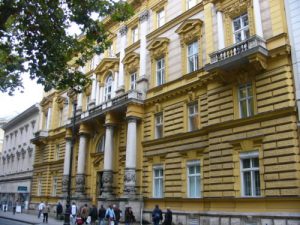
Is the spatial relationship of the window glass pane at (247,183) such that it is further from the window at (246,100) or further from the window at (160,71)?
the window at (160,71)

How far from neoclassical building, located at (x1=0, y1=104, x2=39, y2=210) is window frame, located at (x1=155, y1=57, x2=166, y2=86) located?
84.2ft

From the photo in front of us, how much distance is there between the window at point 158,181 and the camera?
24737mm

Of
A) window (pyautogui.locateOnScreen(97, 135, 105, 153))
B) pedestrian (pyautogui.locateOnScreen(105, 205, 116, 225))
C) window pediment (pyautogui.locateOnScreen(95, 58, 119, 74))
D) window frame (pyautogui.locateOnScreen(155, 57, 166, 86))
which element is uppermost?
window pediment (pyautogui.locateOnScreen(95, 58, 119, 74))

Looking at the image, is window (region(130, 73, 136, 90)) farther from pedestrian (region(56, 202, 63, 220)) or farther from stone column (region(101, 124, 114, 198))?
pedestrian (region(56, 202, 63, 220))

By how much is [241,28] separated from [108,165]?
582 inches

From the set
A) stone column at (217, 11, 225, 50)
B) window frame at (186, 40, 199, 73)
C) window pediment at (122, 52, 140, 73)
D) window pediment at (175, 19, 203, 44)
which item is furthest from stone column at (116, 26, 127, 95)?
stone column at (217, 11, 225, 50)

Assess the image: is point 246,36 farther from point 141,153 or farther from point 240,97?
point 141,153

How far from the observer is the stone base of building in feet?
52.6

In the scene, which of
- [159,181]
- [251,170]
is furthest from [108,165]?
[251,170]

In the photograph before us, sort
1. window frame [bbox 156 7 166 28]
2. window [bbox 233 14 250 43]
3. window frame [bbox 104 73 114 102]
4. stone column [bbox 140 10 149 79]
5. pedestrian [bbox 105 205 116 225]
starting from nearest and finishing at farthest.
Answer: window [bbox 233 14 250 43] < pedestrian [bbox 105 205 116 225] < window frame [bbox 156 7 166 28] < stone column [bbox 140 10 149 79] < window frame [bbox 104 73 114 102]

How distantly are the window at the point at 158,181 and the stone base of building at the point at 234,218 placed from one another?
2.54 m

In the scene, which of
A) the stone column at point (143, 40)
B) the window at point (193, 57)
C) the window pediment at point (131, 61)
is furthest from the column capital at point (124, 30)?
the window at point (193, 57)

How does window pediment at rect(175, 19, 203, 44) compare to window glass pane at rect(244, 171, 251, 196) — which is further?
window pediment at rect(175, 19, 203, 44)

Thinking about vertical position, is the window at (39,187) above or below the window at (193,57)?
below
